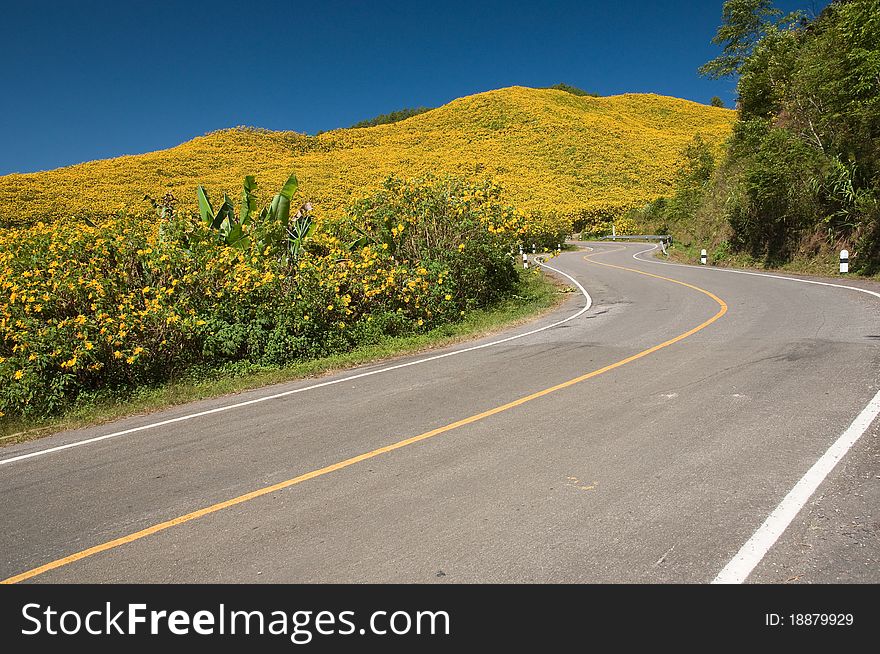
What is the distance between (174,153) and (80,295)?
54.9m

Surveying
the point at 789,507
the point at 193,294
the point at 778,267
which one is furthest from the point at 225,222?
the point at 778,267

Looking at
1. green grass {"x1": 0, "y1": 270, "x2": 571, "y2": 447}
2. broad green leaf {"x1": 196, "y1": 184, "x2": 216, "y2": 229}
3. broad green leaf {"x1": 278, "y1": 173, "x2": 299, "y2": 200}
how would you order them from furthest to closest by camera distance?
broad green leaf {"x1": 196, "y1": 184, "x2": 216, "y2": 229}, broad green leaf {"x1": 278, "y1": 173, "x2": 299, "y2": 200}, green grass {"x1": 0, "y1": 270, "x2": 571, "y2": 447}

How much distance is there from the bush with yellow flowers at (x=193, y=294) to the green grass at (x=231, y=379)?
407 millimetres

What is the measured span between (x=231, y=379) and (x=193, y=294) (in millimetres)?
1996

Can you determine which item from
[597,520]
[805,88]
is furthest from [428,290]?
[805,88]

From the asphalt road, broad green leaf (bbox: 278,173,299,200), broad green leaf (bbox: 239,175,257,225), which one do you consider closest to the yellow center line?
the asphalt road

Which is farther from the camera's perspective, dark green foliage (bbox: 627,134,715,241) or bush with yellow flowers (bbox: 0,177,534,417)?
dark green foliage (bbox: 627,134,715,241)

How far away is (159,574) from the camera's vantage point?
12.5 ft

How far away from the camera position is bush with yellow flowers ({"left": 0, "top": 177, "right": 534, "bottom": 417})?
9.12 m

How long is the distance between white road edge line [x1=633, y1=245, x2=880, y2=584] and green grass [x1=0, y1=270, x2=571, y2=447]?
7.46m

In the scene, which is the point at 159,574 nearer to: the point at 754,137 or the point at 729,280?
the point at 729,280

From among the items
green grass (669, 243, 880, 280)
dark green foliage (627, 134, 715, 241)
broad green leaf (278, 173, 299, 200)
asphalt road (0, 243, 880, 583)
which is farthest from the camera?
dark green foliage (627, 134, 715, 241)

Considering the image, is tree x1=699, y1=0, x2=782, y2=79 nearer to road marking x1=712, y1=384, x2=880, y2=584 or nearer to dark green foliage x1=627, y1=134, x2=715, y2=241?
dark green foliage x1=627, y1=134, x2=715, y2=241

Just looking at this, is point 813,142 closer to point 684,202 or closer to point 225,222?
point 684,202
